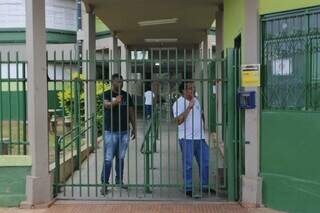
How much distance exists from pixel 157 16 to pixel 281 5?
8145 mm

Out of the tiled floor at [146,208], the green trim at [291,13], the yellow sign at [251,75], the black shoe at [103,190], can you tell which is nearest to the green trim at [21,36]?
the black shoe at [103,190]

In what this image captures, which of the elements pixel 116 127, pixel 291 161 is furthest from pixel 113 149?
pixel 291 161

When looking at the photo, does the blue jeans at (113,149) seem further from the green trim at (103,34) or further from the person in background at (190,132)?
the green trim at (103,34)

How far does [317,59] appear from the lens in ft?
23.2

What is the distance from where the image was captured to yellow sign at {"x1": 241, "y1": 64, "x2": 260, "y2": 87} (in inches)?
301

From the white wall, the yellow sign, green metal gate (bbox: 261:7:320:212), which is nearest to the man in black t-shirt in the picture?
the yellow sign

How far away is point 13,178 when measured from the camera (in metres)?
8.06

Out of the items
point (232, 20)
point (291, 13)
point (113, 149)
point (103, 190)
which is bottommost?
point (103, 190)

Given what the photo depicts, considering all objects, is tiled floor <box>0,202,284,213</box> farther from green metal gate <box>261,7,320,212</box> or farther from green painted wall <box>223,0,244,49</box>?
green painted wall <box>223,0,244,49</box>

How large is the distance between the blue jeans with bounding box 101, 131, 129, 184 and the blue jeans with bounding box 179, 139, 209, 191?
92 centimetres

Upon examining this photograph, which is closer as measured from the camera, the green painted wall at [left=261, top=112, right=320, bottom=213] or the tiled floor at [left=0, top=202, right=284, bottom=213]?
the green painted wall at [left=261, top=112, right=320, bottom=213]

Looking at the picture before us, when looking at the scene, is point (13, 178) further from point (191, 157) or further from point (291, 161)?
point (291, 161)

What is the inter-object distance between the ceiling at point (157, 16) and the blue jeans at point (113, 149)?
5.31 metres

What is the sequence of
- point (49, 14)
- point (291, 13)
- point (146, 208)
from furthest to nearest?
point (49, 14) < point (146, 208) < point (291, 13)
